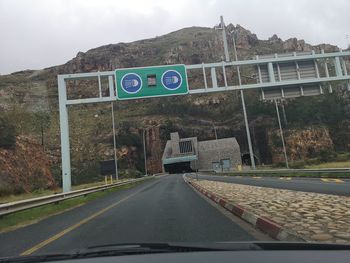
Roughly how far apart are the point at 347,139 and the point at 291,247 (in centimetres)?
10069

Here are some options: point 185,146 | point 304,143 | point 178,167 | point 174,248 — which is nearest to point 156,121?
point 185,146

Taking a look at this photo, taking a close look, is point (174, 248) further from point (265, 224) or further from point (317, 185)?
point (317, 185)

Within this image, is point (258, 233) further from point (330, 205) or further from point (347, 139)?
point (347, 139)

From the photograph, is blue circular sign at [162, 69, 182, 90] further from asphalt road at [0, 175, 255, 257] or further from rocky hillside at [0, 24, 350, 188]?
rocky hillside at [0, 24, 350, 188]

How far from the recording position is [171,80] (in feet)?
86.9

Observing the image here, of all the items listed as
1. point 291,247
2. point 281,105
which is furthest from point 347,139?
point 291,247

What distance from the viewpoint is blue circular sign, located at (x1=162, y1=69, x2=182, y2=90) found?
26.4 meters

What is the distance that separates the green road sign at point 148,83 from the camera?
85.6 ft

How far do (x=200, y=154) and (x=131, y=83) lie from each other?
8257 cm

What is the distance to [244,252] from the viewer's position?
151 inches

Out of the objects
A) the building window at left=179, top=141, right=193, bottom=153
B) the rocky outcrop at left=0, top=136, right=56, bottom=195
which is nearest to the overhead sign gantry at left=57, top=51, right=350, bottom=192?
the rocky outcrop at left=0, top=136, right=56, bottom=195

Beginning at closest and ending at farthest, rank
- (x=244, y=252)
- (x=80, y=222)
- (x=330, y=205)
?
(x=244, y=252) → (x=330, y=205) → (x=80, y=222)

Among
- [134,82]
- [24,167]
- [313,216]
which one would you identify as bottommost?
[313,216]

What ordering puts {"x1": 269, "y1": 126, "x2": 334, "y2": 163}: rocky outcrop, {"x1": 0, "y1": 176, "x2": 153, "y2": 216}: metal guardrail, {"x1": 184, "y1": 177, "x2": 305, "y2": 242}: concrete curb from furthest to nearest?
{"x1": 269, "y1": 126, "x2": 334, "y2": 163}: rocky outcrop < {"x1": 0, "y1": 176, "x2": 153, "y2": 216}: metal guardrail < {"x1": 184, "y1": 177, "x2": 305, "y2": 242}: concrete curb
